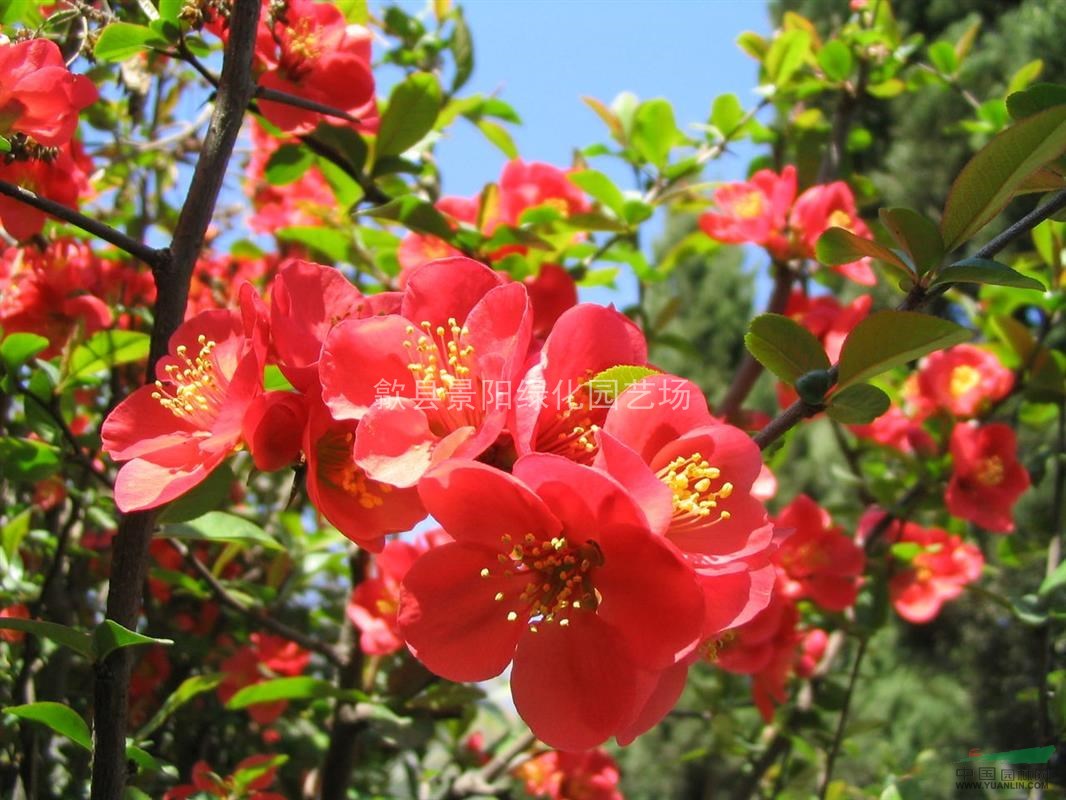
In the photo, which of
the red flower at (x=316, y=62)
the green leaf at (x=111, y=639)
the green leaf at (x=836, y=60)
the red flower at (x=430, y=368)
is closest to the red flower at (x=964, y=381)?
the green leaf at (x=836, y=60)

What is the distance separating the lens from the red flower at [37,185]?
896 mm

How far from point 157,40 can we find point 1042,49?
3.87 m

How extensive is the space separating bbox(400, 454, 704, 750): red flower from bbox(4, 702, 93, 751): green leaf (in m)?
0.26

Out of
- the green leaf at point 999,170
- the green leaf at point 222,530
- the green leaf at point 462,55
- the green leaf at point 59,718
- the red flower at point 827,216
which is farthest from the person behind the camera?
the green leaf at point 462,55

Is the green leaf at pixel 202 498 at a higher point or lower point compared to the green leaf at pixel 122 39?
lower

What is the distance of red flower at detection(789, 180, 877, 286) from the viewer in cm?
146

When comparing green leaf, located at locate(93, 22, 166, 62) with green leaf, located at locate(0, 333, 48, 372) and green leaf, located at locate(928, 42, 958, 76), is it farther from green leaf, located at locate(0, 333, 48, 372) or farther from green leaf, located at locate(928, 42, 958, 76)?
green leaf, located at locate(928, 42, 958, 76)

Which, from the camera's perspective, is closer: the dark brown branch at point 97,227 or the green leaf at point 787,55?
the dark brown branch at point 97,227

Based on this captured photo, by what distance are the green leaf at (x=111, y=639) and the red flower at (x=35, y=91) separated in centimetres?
43

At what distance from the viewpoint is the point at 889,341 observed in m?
0.61

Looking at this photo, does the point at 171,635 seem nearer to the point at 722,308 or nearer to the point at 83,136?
the point at 83,136

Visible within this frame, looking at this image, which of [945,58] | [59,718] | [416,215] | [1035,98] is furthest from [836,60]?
[59,718]

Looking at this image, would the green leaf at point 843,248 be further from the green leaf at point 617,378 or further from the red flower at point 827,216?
the red flower at point 827,216

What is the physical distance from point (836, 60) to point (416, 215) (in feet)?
3.15
